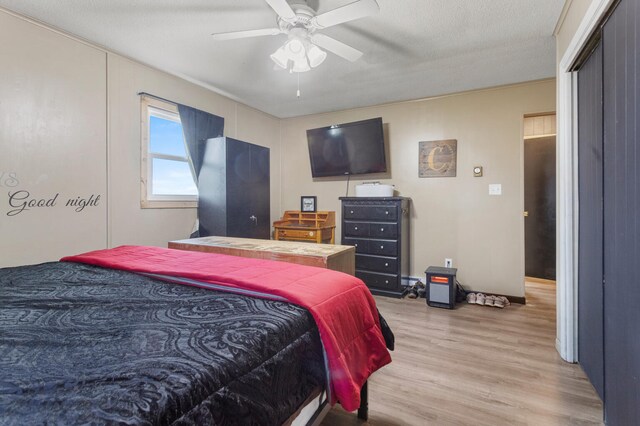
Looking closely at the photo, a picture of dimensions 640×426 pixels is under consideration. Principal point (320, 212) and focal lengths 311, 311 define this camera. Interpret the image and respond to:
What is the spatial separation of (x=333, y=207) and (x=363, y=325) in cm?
336

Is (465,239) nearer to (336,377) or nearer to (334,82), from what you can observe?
(334,82)

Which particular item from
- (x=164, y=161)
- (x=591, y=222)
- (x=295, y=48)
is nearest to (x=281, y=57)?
(x=295, y=48)

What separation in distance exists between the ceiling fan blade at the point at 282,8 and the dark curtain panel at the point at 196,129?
76.9 inches

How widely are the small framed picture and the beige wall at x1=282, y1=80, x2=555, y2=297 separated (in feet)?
2.98

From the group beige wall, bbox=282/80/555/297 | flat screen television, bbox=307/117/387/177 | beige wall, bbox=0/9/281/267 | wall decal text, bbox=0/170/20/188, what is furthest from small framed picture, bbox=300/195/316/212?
wall decal text, bbox=0/170/20/188

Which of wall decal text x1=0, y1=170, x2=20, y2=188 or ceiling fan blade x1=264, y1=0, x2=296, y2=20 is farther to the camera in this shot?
wall decal text x1=0, y1=170, x2=20, y2=188

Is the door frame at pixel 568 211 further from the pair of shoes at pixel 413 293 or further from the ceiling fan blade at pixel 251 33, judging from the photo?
the ceiling fan blade at pixel 251 33

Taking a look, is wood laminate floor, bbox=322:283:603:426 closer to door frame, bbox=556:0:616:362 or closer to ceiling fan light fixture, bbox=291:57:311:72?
door frame, bbox=556:0:616:362

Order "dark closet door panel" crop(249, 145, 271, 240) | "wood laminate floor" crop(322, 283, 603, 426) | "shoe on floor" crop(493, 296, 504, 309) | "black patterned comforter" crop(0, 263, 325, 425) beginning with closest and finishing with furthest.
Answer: "black patterned comforter" crop(0, 263, 325, 425)
"wood laminate floor" crop(322, 283, 603, 426)
"shoe on floor" crop(493, 296, 504, 309)
"dark closet door panel" crop(249, 145, 271, 240)

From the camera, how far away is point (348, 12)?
180 cm

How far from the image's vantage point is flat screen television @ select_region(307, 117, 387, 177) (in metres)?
4.07

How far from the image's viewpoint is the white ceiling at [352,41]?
2176 mm

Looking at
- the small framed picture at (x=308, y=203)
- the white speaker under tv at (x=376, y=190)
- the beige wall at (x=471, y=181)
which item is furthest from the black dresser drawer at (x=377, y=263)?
the small framed picture at (x=308, y=203)

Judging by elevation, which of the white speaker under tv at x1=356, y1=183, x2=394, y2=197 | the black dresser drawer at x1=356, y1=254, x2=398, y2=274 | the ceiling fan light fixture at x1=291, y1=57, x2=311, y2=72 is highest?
the ceiling fan light fixture at x1=291, y1=57, x2=311, y2=72
